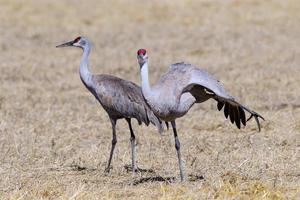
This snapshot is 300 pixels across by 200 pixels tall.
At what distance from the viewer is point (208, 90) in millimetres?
6727

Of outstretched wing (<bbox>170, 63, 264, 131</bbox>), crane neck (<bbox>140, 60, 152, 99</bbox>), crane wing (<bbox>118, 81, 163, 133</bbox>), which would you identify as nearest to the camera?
crane neck (<bbox>140, 60, 152, 99</bbox>)

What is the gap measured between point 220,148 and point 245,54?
7907 mm

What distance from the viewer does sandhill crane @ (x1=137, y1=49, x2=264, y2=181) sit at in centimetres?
648

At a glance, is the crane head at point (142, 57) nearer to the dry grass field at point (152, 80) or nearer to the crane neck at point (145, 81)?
the crane neck at point (145, 81)

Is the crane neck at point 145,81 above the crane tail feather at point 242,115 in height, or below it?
above

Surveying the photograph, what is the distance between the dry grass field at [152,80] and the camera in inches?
263

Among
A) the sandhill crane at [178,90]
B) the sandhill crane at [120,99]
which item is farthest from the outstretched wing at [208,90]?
the sandhill crane at [120,99]

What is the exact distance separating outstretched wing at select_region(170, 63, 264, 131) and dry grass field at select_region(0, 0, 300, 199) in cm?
50

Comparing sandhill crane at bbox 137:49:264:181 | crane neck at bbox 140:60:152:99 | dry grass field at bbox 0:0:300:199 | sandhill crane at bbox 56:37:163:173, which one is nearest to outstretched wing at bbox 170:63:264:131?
sandhill crane at bbox 137:49:264:181

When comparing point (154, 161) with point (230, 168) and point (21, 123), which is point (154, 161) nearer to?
point (230, 168)

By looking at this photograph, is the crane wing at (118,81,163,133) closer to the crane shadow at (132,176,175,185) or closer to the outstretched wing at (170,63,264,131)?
the crane shadow at (132,176,175,185)

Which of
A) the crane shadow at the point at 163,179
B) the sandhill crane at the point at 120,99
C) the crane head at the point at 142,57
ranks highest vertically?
the crane head at the point at 142,57

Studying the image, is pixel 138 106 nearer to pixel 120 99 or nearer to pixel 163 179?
pixel 120 99

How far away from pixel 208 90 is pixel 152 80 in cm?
692
